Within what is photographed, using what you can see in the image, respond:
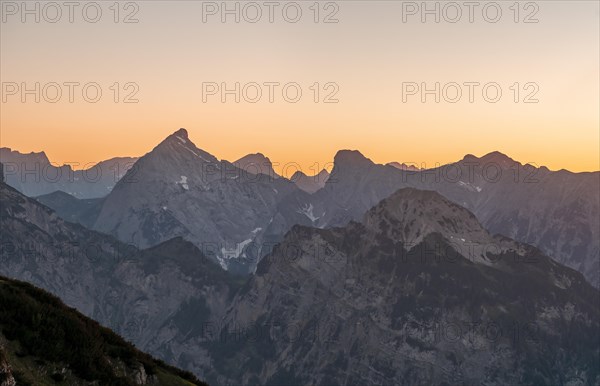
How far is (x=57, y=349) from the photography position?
47938 mm

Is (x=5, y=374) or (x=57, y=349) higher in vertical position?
(x=5, y=374)

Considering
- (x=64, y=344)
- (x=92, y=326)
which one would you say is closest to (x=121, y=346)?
(x=92, y=326)

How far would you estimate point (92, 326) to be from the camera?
55.7m

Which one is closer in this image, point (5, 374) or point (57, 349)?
point (5, 374)

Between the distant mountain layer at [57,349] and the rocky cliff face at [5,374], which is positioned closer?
the rocky cliff face at [5,374]

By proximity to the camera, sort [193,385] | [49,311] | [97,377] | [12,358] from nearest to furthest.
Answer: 1. [12,358]
2. [97,377]
3. [49,311]
4. [193,385]

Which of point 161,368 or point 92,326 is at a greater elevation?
point 92,326

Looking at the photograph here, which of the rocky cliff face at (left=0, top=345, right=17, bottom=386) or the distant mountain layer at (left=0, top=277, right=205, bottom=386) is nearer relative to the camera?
the rocky cliff face at (left=0, top=345, right=17, bottom=386)

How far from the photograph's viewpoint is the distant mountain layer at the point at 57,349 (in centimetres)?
4569

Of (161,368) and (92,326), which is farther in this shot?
(161,368)

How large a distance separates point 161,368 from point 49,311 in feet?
37.6

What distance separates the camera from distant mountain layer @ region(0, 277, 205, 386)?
150 feet

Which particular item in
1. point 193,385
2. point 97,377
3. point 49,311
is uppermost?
point 49,311

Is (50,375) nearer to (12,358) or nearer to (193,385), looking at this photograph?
(12,358)
